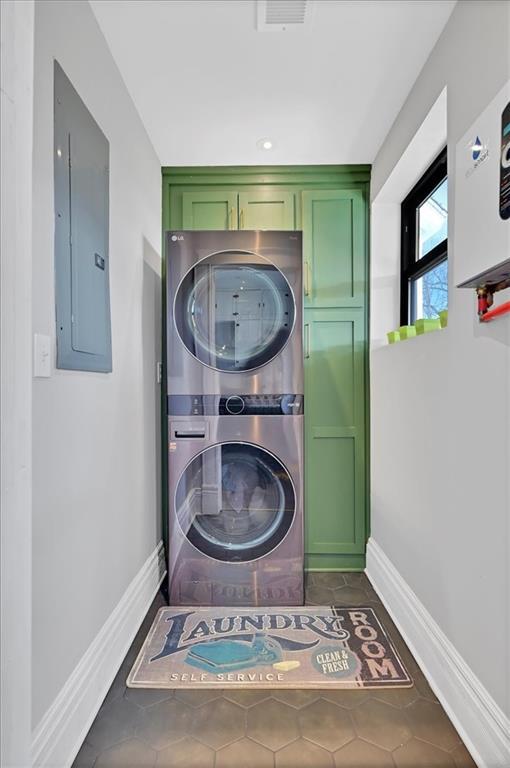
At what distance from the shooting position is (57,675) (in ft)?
3.88

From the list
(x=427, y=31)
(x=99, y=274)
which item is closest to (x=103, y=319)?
(x=99, y=274)

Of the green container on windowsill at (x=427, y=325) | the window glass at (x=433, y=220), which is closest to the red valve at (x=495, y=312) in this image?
the green container on windowsill at (x=427, y=325)

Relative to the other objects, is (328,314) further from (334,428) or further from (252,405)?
(252,405)

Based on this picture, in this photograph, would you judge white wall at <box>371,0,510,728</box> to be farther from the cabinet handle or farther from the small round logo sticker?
the cabinet handle

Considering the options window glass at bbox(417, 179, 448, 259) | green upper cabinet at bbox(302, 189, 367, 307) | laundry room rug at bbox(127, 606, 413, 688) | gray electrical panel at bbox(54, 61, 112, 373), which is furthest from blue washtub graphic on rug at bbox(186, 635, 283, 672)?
window glass at bbox(417, 179, 448, 259)

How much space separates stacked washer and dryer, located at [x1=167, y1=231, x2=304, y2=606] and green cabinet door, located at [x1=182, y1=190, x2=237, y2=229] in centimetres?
54

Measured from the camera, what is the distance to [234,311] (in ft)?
6.96

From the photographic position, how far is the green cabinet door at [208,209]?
2564mm

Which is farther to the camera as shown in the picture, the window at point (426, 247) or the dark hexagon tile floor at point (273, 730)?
the window at point (426, 247)

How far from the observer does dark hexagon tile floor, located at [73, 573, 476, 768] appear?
4.11ft

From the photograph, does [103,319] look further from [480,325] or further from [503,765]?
[503,765]

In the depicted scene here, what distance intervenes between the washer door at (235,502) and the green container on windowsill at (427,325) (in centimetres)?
90

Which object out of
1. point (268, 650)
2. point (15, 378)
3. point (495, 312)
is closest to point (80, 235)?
point (15, 378)

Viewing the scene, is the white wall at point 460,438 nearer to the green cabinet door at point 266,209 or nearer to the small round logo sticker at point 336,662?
the small round logo sticker at point 336,662
